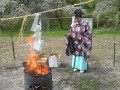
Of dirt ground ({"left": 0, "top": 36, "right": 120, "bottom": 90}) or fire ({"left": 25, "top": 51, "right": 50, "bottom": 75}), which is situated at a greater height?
fire ({"left": 25, "top": 51, "right": 50, "bottom": 75})

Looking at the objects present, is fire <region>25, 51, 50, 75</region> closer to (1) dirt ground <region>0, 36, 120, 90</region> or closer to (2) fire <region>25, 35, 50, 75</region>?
(2) fire <region>25, 35, 50, 75</region>

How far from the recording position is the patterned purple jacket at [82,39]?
239 inches

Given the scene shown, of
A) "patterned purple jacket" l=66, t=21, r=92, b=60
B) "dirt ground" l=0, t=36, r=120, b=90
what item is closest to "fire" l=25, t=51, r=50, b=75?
"dirt ground" l=0, t=36, r=120, b=90

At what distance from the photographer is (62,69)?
6.75m

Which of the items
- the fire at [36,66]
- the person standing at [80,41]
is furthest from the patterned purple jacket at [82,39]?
the fire at [36,66]

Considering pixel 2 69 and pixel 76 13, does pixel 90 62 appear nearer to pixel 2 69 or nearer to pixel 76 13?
pixel 76 13

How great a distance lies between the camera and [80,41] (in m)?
6.20

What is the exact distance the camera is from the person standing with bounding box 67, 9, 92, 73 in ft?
19.9

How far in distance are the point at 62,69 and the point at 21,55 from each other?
259 cm

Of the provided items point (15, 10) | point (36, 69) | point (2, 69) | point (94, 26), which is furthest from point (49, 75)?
point (94, 26)

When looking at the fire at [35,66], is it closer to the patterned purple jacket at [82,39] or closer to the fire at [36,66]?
the fire at [36,66]

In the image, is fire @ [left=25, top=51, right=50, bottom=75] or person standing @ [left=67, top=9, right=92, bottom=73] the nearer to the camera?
fire @ [left=25, top=51, right=50, bottom=75]

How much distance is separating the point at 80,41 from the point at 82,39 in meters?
0.10

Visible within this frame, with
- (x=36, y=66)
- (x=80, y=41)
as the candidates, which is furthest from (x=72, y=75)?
(x=36, y=66)
